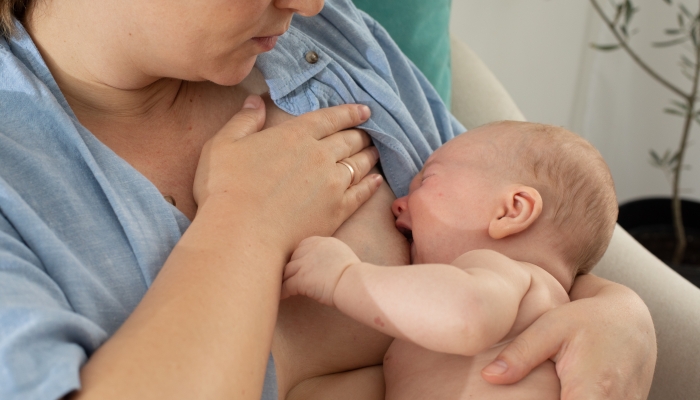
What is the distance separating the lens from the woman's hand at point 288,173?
0.95 m

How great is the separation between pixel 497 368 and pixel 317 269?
30 centimetres

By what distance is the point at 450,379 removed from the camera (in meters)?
0.96

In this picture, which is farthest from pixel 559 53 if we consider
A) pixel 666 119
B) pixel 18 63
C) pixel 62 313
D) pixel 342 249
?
pixel 62 313

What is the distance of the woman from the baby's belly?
27mm

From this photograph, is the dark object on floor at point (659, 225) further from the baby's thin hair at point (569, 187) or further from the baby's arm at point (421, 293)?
the baby's arm at point (421, 293)

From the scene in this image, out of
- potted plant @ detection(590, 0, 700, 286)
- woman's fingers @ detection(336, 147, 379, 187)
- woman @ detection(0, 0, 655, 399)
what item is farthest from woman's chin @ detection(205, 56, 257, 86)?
potted plant @ detection(590, 0, 700, 286)

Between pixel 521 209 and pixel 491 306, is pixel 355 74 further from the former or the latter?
pixel 491 306

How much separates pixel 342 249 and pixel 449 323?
21cm

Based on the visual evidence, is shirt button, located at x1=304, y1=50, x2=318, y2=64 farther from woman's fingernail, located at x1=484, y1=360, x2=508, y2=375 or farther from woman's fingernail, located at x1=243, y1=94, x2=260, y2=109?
woman's fingernail, located at x1=484, y1=360, x2=508, y2=375

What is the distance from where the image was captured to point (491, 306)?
33.6 inches

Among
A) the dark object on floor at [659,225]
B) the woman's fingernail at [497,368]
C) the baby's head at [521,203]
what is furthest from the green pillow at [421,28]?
the dark object on floor at [659,225]

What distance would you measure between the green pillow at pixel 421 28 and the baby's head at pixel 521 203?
504 mm

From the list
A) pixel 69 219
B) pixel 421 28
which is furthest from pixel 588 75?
pixel 69 219

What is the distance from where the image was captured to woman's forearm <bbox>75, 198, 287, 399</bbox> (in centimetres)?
69
